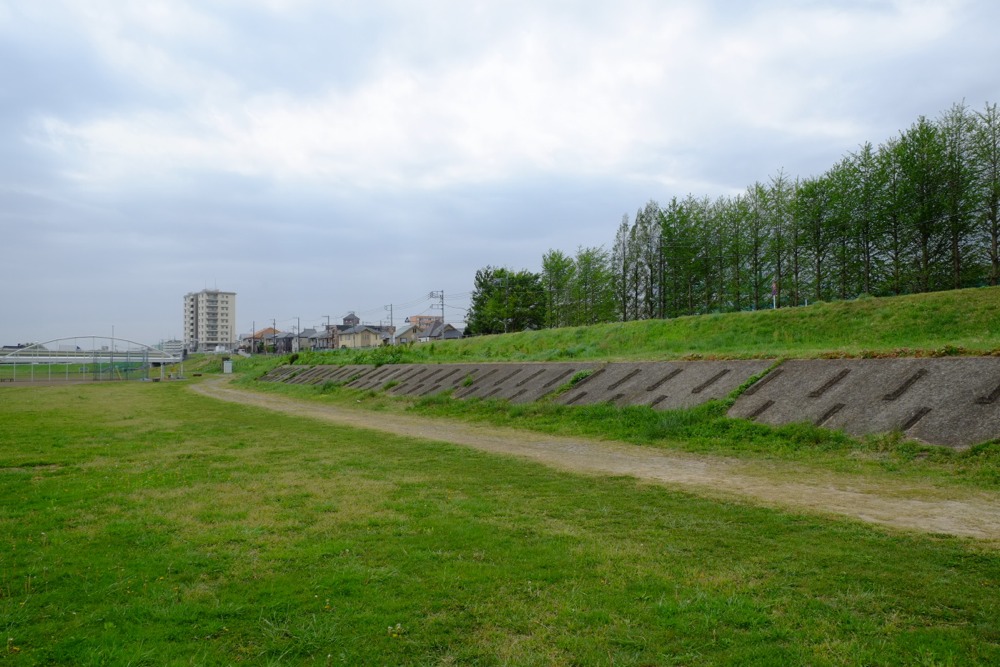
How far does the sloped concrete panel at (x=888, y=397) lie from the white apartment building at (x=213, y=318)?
18738 centimetres

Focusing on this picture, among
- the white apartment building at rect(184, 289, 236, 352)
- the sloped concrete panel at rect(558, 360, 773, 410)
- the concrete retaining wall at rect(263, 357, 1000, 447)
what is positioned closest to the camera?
the concrete retaining wall at rect(263, 357, 1000, 447)

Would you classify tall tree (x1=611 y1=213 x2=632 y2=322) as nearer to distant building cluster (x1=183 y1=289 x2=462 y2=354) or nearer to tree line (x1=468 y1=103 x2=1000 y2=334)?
tree line (x1=468 y1=103 x2=1000 y2=334)

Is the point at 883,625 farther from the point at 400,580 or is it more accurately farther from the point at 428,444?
the point at 428,444

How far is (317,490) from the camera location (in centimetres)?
877

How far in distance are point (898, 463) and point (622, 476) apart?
4.36 meters

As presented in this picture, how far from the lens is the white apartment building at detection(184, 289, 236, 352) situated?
183 m

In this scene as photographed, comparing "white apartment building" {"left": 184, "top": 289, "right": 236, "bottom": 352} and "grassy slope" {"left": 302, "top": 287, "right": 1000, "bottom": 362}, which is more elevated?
"white apartment building" {"left": 184, "top": 289, "right": 236, "bottom": 352}

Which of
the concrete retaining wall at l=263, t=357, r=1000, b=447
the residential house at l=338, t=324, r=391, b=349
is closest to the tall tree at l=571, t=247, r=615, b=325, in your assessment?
the concrete retaining wall at l=263, t=357, r=1000, b=447

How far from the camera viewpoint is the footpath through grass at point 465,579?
3941mm

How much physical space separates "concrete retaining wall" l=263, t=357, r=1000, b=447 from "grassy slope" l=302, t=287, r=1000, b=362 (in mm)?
875

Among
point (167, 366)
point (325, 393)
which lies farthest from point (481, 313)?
point (167, 366)

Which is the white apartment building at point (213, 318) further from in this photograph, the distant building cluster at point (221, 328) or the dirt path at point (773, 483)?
the dirt path at point (773, 483)

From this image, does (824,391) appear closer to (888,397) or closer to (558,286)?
(888,397)

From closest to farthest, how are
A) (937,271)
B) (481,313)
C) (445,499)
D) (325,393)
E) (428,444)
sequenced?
(445,499) < (428,444) < (325,393) < (937,271) < (481,313)
